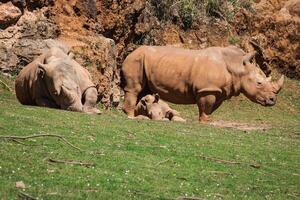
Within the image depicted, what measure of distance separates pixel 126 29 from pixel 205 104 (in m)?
6.81

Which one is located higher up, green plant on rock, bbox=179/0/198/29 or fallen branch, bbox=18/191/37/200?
green plant on rock, bbox=179/0/198/29

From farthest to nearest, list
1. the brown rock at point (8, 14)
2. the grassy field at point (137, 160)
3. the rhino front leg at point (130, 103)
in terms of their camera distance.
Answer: the brown rock at point (8, 14)
the rhino front leg at point (130, 103)
the grassy field at point (137, 160)

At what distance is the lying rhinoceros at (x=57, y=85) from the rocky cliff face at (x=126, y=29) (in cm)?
346

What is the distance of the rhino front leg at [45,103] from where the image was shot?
15.4 m

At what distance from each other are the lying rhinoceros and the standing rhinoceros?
305 centimetres

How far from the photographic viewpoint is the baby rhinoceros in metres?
17.9

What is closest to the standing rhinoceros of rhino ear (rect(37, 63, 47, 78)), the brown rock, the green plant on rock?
the brown rock

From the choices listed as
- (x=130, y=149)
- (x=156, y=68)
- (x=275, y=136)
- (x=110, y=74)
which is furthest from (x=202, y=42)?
(x=130, y=149)

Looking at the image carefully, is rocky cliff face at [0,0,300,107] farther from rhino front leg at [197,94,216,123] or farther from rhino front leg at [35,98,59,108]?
rhino front leg at [35,98,59,108]

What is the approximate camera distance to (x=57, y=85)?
48.8 feet

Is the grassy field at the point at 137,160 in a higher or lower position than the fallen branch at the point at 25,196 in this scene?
lower

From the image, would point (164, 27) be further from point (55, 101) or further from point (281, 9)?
point (55, 101)

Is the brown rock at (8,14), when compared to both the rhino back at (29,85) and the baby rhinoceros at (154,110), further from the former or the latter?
the baby rhinoceros at (154,110)

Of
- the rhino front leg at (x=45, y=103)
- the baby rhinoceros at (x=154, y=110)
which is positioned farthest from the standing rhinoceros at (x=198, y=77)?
the rhino front leg at (x=45, y=103)
